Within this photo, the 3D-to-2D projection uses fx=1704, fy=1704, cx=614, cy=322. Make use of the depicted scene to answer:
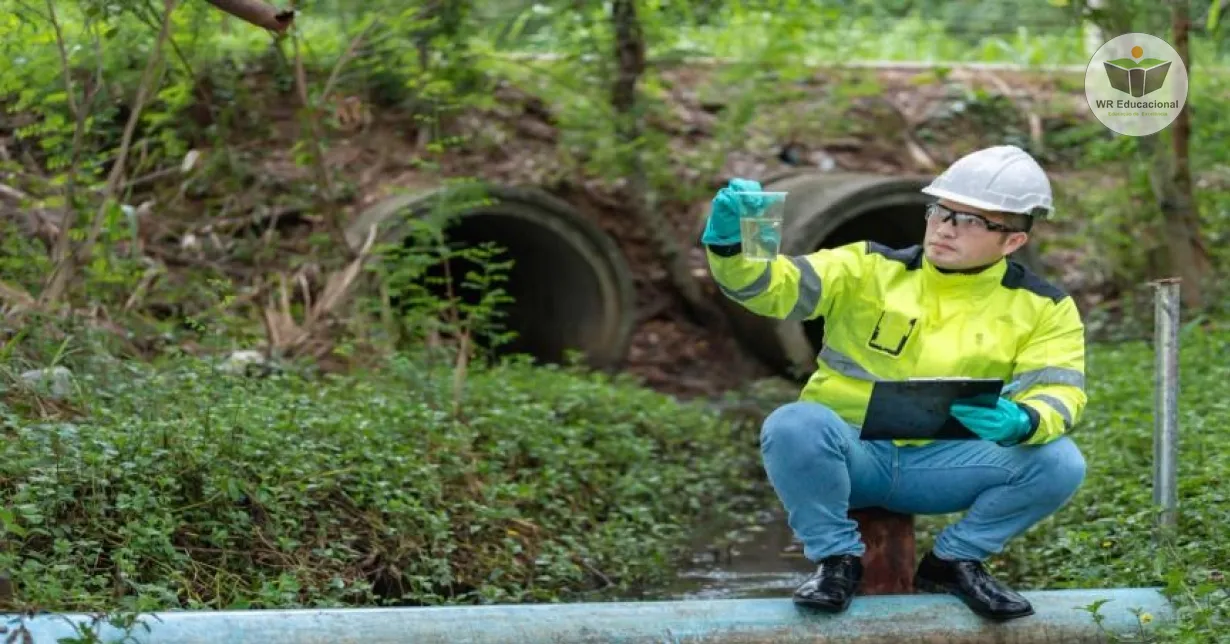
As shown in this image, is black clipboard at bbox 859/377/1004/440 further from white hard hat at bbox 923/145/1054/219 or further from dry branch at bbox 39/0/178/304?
dry branch at bbox 39/0/178/304

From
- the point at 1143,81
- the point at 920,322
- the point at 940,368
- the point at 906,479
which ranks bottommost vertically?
the point at 906,479

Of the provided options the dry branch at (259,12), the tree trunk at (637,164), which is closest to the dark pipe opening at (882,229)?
the tree trunk at (637,164)

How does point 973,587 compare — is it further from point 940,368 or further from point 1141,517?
point 1141,517

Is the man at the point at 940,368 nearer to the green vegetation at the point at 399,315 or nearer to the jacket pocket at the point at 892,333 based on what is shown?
the jacket pocket at the point at 892,333

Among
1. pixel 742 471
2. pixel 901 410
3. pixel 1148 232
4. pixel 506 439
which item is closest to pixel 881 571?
pixel 901 410

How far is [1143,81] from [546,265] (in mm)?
3690

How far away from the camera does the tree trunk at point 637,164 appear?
32.6ft

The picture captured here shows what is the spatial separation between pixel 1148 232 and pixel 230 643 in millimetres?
8580

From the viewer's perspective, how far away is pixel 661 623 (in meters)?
3.87

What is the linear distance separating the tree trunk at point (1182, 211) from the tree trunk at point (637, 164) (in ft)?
9.38

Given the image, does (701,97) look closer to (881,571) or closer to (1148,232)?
(1148,232)

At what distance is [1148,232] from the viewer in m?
10.9

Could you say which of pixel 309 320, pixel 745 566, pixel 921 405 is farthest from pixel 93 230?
pixel 921 405

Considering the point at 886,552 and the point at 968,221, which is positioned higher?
the point at 968,221
